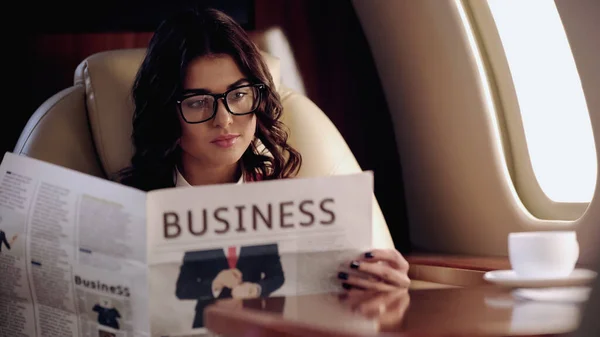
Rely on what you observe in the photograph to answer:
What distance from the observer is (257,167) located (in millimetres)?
1777

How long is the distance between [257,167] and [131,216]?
2.21 ft

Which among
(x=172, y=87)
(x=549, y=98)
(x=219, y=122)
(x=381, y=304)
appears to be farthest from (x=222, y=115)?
(x=549, y=98)

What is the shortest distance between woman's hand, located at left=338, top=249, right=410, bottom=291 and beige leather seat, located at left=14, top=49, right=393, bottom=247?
1.60 ft

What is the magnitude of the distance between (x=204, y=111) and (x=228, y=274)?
543mm

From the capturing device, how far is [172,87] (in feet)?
5.40

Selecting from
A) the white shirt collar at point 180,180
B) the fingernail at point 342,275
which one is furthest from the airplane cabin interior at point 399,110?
the white shirt collar at point 180,180

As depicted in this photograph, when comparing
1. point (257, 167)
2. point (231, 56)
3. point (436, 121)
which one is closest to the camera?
point (231, 56)

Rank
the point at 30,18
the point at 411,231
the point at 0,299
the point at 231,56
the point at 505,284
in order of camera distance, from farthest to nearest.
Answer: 1. the point at 411,231
2. the point at 30,18
3. the point at 231,56
4. the point at 0,299
5. the point at 505,284

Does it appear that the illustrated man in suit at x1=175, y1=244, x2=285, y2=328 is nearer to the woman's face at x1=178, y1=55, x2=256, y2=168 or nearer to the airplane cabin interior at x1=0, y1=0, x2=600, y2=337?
the airplane cabin interior at x1=0, y1=0, x2=600, y2=337

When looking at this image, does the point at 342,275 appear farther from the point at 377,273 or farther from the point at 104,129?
the point at 104,129

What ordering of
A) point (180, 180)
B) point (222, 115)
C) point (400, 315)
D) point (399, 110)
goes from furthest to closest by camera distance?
point (399, 110) → point (180, 180) → point (222, 115) → point (400, 315)

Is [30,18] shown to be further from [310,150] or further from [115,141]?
[310,150]

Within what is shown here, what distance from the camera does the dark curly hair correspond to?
1.65 metres

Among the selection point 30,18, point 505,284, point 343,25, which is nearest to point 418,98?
point 343,25
